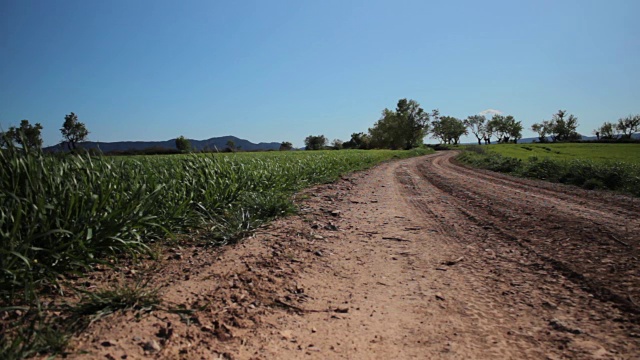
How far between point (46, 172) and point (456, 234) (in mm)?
4638

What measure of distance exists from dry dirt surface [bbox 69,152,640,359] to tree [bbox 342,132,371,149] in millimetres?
97190

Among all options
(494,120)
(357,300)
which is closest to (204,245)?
(357,300)

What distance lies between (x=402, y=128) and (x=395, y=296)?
91.3m

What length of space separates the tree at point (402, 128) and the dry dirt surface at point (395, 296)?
87.9 meters

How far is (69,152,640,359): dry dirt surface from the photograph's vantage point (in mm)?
1700

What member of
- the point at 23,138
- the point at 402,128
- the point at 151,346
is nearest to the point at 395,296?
the point at 151,346

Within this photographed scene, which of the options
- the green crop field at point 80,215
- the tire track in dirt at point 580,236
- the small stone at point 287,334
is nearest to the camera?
the small stone at point 287,334

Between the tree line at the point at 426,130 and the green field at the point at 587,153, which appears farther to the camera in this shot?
the tree line at the point at 426,130

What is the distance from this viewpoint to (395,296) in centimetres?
238

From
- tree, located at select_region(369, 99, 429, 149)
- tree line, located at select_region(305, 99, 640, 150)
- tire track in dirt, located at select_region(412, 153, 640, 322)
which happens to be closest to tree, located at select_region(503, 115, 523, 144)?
tree line, located at select_region(305, 99, 640, 150)

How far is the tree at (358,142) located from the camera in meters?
100

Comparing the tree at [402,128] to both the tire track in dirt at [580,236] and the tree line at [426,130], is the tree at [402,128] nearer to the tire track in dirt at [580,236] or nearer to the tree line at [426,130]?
the tree line at [426,130]

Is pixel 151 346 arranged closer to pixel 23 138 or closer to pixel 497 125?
pixel 23 138

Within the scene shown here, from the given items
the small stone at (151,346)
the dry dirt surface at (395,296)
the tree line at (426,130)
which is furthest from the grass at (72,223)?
the tree line at (426,130)
